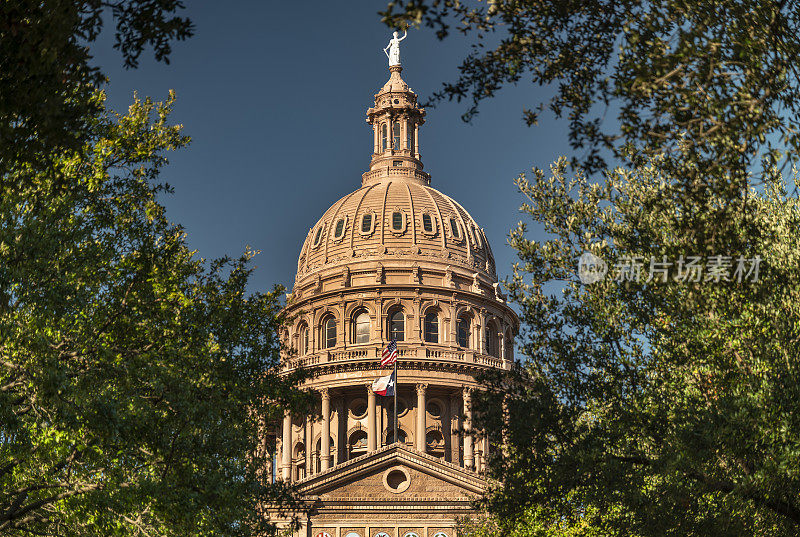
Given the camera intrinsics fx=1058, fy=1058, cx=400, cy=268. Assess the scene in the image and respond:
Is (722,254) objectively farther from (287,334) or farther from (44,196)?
(287,334)

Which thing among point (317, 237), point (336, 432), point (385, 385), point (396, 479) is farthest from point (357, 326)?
point (396, 479)

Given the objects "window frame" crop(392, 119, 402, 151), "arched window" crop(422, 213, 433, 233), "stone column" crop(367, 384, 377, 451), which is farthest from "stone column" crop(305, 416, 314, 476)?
"window frame" crop(392, 119, 402, 151)

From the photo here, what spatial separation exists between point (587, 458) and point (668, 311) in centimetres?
358

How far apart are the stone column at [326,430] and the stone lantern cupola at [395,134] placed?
891 inches

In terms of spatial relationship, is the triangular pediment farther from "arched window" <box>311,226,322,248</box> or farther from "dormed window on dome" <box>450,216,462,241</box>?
"arched window" <box>311,226,322,248</box>

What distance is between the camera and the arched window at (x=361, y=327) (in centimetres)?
8350

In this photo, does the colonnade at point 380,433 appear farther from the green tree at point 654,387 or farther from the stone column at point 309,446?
the green tree at point 654,387

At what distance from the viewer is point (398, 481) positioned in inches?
2603

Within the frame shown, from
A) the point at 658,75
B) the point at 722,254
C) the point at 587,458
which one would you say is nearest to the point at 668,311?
the point at 587,458

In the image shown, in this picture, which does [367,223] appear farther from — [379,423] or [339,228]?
[379,423]

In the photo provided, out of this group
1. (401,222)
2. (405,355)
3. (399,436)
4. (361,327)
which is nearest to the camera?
(405,355)

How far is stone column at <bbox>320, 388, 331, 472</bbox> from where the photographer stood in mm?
79438

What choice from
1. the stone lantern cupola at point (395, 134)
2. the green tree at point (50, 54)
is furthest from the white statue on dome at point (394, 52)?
the green tree at point (50, 54)

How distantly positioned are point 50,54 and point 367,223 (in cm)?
7669
